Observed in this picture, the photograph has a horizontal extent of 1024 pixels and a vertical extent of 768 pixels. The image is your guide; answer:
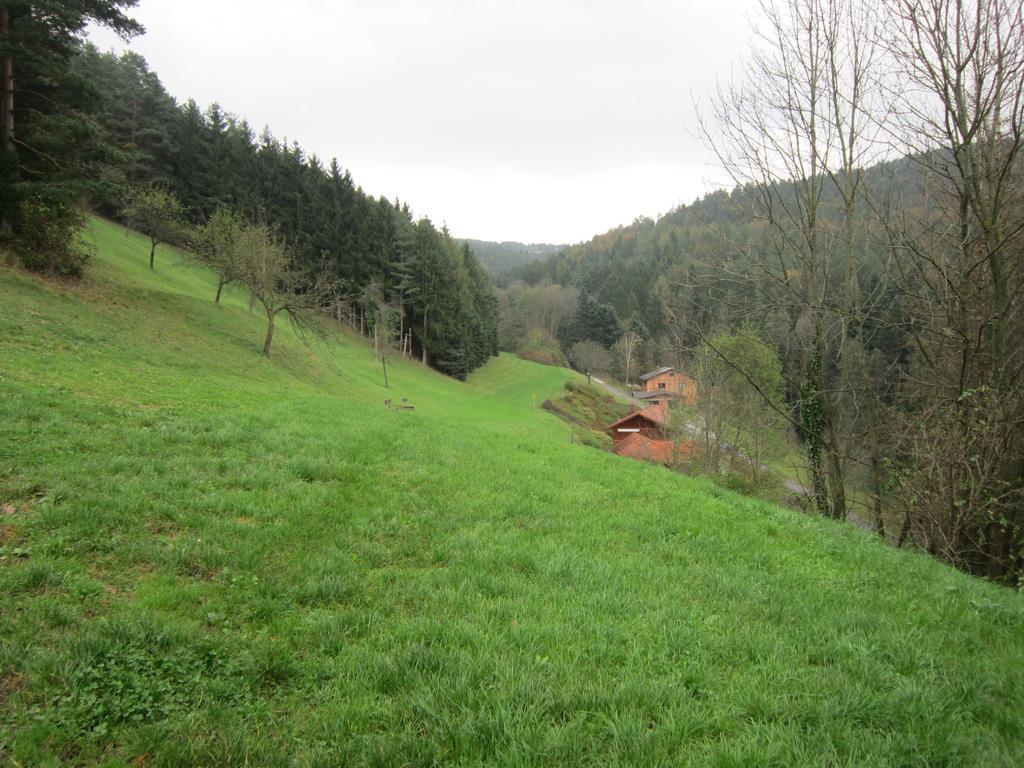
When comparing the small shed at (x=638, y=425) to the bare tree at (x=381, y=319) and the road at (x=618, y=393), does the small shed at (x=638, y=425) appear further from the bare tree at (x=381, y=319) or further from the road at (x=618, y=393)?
the bare tree at (x=381, y=319)

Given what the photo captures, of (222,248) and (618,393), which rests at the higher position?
(222,248)

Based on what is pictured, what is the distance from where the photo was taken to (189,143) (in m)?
51.8

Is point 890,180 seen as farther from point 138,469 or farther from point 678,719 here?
point 138,469

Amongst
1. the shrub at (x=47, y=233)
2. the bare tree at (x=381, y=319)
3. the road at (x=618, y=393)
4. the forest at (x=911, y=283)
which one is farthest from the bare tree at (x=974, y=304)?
the road at (x=618, y=393)

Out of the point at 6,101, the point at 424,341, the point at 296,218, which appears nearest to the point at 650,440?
the point at 424,341

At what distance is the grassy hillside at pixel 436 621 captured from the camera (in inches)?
96.2

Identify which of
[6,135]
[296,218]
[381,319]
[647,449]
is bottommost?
[647,449]

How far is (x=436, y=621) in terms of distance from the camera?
11.3ft

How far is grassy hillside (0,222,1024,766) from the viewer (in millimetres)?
2443

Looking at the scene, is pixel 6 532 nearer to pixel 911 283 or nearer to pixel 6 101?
pixel 911 283

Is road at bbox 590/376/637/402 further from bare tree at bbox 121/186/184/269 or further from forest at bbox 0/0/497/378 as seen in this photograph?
bare tree at bbox 121/186/184/269

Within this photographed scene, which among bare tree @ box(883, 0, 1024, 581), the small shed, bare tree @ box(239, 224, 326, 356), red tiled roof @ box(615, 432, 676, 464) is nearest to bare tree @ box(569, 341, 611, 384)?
the small shed

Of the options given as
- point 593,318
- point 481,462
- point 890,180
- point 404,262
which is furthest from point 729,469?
point 593,318

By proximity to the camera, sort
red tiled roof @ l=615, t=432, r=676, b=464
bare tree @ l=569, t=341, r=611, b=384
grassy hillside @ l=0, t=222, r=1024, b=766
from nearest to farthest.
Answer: grassy hillside @ l=0, t=222, r=1024, b=766 < red tiled roof @ l=615, t=432, r=676, b=464 < bare tree @ l=569, t=341, r=611, b=384
